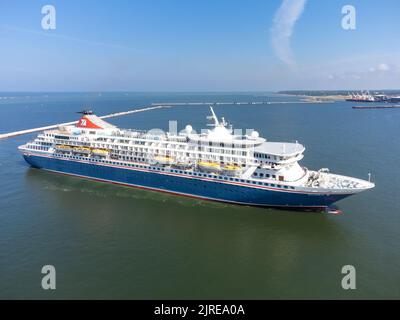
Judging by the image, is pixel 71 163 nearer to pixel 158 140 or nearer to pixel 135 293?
pixel 158 140

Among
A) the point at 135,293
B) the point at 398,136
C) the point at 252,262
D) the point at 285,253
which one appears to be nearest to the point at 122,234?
the point at 135,293

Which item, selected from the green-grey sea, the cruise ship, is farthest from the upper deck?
the green-grey sea

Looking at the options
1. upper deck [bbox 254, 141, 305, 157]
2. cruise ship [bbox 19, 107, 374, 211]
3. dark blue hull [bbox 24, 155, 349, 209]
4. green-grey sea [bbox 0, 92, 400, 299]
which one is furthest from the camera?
upper deck [bbox 254, 141, 305, 157]

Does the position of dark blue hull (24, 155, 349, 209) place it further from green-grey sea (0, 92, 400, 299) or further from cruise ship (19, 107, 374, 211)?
green-grey sea (0, 92, 400, 299)

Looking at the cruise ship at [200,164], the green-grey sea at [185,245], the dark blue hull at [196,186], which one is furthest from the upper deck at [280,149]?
the green-grey sea at [185,245]

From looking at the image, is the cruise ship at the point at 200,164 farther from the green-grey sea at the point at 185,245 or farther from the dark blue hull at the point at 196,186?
the green-grey sea at the point at 185,245

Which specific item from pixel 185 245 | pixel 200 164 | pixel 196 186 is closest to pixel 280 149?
pixel 200 164

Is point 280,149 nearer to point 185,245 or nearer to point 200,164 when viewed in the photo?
point 200,164
